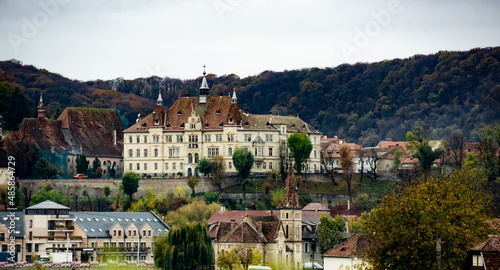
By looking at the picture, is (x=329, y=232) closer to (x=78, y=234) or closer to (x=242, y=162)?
(x=78, y=234)

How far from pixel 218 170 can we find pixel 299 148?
10659 millimetres

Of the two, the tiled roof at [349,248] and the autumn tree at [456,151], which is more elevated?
the autumn tree at [456,151]

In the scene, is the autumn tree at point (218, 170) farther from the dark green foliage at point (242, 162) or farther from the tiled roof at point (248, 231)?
the tiled roof at point (248, 231)

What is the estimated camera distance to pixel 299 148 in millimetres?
141125

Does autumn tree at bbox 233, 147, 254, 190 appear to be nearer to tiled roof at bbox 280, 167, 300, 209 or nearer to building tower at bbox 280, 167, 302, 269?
tiled roof at bbox 280, 167, 300, 209

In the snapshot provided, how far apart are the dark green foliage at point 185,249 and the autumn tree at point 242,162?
133 feet

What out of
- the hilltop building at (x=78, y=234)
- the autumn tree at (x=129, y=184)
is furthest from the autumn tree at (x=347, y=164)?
the hilltop building at (x=78, y=234)

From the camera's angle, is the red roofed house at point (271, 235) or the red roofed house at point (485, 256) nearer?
the red roofed house at point (485, 256)

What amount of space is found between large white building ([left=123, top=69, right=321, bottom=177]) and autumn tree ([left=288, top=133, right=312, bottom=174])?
75.0 inches

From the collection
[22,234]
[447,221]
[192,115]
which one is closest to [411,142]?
[192,115]

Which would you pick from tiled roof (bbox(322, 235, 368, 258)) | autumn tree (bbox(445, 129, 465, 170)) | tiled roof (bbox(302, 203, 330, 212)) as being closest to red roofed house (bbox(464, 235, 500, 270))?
tiled roof (bbox(322, 235, 368, 258))

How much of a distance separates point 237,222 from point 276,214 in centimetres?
735

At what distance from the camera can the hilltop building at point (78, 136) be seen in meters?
147

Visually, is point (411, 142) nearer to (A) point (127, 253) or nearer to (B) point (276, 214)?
(B) point (276, 214)
